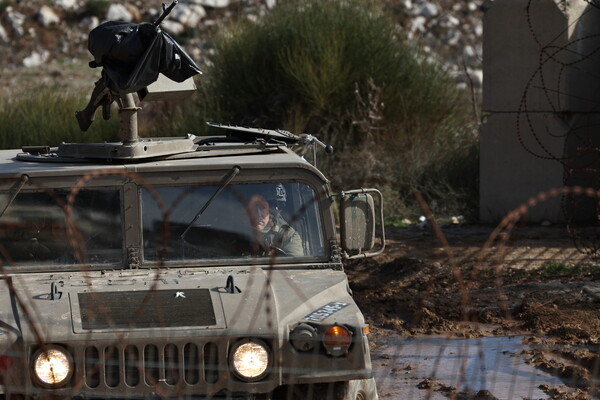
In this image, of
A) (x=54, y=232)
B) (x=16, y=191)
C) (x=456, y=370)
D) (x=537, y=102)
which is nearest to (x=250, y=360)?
(x=54, y=232)

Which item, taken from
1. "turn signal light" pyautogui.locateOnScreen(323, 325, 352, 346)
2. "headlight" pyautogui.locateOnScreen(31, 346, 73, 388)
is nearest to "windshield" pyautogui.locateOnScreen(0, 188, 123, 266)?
"headlight" pyautogui.locateOnScreen(31, 346, 73, 388)

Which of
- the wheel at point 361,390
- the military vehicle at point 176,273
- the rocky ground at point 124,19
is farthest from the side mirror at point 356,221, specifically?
the rocky ground at point 124,19

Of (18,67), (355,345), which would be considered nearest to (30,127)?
(355,345)

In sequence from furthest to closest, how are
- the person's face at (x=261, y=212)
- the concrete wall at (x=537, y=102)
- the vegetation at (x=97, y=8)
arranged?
the vegetation at (x=97, y=8), the concrete wall at (x=537, y=102), the person's face at (x=261, y=212)

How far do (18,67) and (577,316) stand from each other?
20.5m

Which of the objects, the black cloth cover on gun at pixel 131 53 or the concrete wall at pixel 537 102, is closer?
the black cloth cover on gun at pixel 131 53

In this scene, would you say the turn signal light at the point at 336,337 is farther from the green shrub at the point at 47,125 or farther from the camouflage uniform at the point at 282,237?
the green shrub at the point at 47,125

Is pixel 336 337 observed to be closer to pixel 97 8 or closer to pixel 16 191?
pixel 16 191

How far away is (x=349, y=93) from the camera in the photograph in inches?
561

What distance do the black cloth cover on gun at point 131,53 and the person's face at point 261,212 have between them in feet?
2.62

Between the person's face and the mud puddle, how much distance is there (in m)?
1.34

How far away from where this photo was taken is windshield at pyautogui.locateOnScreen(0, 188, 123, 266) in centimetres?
495

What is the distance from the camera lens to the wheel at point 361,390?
448 cm

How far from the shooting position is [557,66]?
11172 millimetres
